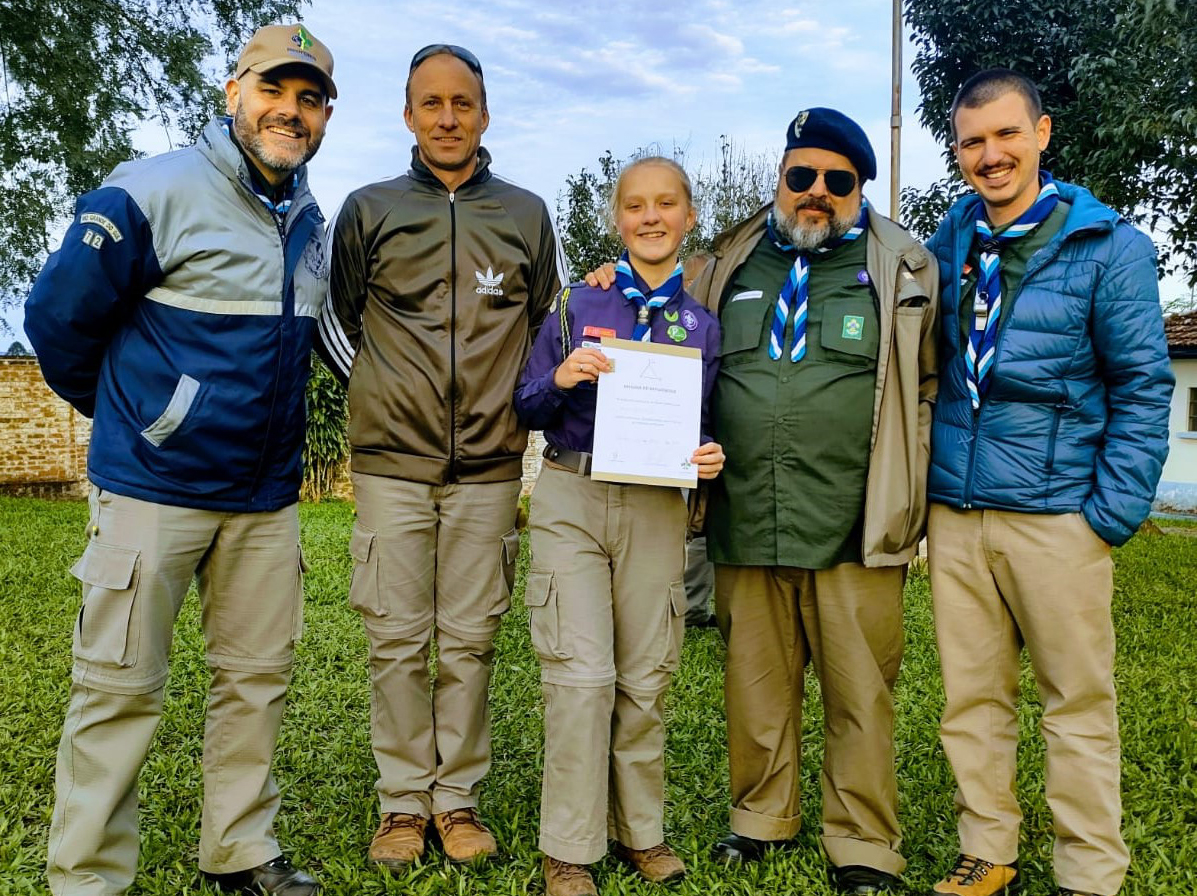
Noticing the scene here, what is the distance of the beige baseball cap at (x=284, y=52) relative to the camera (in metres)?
3.13

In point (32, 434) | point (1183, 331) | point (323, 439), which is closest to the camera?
point (323, 439)

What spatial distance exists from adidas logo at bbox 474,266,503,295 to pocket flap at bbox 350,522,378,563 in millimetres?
943

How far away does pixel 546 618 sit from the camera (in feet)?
10.7

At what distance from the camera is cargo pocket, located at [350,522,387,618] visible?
3.48m

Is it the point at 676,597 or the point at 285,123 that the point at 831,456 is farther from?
the point at 285,123

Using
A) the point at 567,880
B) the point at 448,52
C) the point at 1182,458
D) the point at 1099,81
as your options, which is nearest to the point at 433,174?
the point at 448,52

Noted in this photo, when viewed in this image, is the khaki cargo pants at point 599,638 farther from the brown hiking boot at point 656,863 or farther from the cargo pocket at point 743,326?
the cargo pocket at point 743,326

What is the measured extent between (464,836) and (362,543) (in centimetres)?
111

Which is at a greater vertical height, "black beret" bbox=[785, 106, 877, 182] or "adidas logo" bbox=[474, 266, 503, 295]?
"black beret" bbox=[785, 106, 877, 182]

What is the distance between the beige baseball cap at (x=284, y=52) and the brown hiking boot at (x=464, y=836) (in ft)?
8.53

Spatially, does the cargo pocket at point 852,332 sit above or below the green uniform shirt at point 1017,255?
below

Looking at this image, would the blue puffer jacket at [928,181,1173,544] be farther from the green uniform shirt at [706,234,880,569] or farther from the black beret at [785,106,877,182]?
the black beret at [785,106,877,182]

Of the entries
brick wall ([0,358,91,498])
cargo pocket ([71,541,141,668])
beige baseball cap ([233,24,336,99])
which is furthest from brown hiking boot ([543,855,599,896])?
brick wall ([0,358,91,498])

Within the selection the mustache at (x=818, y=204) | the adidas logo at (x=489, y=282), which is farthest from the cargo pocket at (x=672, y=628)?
the mustache at (x=818, y=204)
